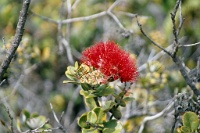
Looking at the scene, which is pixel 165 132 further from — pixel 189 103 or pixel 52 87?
pixel 52 87

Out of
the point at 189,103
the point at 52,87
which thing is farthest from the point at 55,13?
the point at 189,103

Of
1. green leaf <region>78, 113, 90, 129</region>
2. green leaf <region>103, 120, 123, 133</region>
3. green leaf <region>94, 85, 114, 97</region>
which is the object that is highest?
green leaf <region>94, 85, 114, 97</region>

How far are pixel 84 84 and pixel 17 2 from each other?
13.2ft

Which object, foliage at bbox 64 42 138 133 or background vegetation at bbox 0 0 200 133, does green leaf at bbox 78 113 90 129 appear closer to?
foliage at bbox 64 42 138 133

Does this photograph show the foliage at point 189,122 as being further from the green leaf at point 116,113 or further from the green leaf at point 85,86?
the green leaf at point 85,86

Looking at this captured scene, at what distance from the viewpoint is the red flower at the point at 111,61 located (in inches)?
87.7

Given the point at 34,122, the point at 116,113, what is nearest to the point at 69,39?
the point at 34,122

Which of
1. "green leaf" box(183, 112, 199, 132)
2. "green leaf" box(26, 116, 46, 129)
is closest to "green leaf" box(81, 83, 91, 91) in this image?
"green leaf" box(183, 112, 199, 132)

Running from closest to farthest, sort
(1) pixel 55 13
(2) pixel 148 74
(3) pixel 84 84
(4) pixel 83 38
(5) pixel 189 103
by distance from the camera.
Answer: (3) pixel 84 84, (5) pixel 189 103, (2) pixel 148 74, (4) pixel 83 38, (1) pixel 55 13

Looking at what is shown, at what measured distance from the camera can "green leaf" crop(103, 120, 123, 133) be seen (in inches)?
87.7

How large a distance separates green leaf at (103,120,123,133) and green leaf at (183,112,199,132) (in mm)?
279

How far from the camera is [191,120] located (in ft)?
7.52

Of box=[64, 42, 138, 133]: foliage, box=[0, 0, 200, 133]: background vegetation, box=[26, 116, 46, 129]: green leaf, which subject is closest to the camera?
box=[64, 42, 138, 133]: foliage

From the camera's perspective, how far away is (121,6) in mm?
6184
